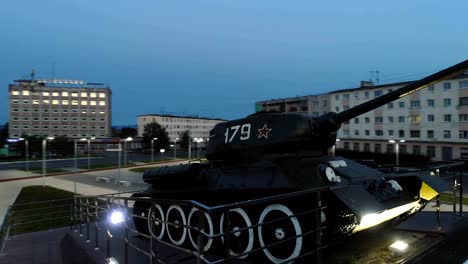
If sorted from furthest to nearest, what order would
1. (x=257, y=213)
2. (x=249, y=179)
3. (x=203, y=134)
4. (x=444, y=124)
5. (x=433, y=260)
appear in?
1. (x=203, y=134)
2. (x=444, y=124)
3. (x=249, y=179)
4. (x=257, y=213)
5. (x=433, y=260)

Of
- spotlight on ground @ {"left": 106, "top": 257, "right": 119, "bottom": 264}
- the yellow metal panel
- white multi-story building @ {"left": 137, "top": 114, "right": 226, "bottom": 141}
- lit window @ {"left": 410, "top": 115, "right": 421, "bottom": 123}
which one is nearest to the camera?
spotlight on ground @ {"left": 106, "top": 257, "right": 119, "bottom": 264}

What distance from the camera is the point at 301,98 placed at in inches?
2997

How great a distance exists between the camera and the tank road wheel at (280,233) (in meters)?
6.34

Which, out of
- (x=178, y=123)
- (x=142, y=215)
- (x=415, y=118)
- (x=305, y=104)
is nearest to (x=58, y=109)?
(x=178, y=123)

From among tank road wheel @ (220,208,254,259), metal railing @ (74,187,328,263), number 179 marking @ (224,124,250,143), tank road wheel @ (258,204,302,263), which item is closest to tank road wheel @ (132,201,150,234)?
metal railing @ (74,187,328,263)

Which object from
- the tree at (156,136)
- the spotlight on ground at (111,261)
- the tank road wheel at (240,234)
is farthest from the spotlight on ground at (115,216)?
the tree at (156,136)

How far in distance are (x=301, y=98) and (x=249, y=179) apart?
69842 millimetres

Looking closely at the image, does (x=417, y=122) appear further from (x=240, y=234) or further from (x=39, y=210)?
(x=240, y=234)

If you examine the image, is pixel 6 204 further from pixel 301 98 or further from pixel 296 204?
pixel 301 98

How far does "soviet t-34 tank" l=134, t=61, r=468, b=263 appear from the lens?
648cm

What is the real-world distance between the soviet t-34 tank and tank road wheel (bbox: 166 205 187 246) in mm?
22

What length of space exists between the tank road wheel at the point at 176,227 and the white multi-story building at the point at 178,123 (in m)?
109

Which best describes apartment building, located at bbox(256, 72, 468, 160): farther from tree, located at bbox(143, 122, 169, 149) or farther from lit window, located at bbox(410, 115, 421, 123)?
tree, located at bbox(143, 122, 169, 149)

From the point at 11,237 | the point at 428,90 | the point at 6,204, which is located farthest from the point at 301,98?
the point at 11,237
